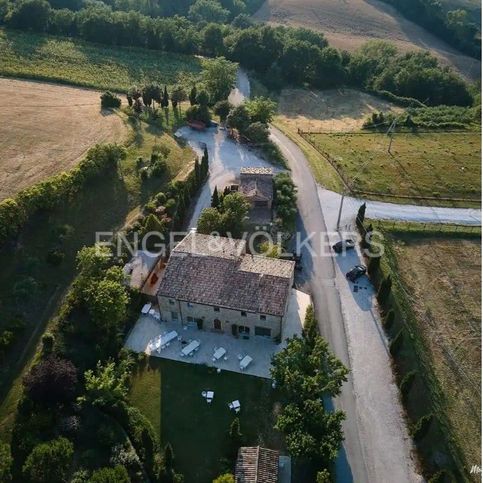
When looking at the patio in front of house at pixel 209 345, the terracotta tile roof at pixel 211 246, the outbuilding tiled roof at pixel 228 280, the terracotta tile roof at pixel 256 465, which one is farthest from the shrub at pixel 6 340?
the terracotta tile roof at pixel 256 465

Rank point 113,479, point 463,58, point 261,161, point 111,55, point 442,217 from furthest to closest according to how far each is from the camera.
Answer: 1. point 463,58
2. point 111,55
3. point 261,161
4. point 442,217
5. point 113,479

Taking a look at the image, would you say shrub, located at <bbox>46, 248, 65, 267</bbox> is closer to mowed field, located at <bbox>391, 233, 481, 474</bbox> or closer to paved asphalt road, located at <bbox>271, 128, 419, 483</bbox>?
paved asphalt road, located at <bbox>271, 128, 419, 483</bbox>

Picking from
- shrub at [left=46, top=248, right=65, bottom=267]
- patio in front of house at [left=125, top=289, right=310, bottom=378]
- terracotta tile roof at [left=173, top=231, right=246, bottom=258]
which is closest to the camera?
patio in front of house at [left=125, top=289, right=310, bottom=378]

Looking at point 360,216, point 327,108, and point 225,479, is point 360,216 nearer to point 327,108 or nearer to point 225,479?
point 225,479

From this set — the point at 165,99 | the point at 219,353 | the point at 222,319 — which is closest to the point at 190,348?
the point at 219,353

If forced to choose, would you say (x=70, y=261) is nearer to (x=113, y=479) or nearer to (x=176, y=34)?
(x=113, y=479)

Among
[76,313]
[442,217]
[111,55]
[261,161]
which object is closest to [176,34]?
[111,55]

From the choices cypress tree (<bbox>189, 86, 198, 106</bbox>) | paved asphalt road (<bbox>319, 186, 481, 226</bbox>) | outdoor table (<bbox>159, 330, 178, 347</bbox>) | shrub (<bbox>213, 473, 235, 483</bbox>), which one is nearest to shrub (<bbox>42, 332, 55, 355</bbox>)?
outdoor table (<bbox>159, 330, 178, 347</bbox>)
